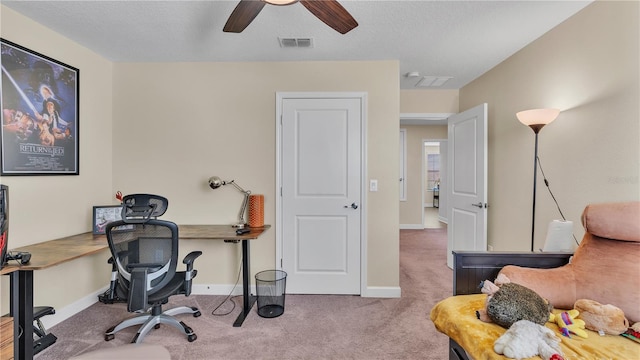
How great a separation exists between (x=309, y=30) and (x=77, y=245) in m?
2.44

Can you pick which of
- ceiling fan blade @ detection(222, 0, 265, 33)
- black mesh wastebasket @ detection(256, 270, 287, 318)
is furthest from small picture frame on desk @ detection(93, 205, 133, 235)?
ceiling fan blade @ detection(222, 0, 265, 33)

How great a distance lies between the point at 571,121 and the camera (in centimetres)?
219

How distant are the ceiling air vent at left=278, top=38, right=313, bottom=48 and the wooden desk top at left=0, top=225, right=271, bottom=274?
172 cm

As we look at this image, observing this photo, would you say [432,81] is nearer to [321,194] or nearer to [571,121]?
[571,121]

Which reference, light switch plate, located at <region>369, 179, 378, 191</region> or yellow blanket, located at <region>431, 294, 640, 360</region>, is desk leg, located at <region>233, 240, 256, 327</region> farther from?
yellow blanket, located at <region>431, 294, 640, 360</region>

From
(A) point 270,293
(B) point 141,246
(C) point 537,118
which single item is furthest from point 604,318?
(B) point 141,246

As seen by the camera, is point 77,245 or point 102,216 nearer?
Result: point 77,245

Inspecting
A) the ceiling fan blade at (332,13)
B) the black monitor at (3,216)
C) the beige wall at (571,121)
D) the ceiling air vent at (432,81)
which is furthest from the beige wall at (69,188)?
the beige wall at (571,121)

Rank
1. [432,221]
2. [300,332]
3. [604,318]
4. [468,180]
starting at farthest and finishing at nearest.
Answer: [432,221], [468,180], [300,332], [604,318]

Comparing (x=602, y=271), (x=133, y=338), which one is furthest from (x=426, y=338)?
(x=133, y=338)

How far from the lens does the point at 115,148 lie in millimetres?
3053

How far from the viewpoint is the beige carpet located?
2037 millimetres

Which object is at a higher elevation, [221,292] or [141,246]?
[141,246]

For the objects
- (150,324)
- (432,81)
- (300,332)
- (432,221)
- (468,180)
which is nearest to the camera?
(150,324)
